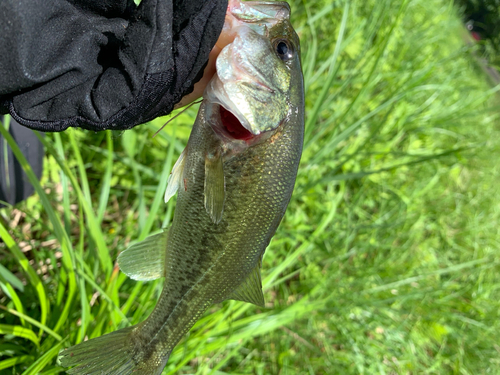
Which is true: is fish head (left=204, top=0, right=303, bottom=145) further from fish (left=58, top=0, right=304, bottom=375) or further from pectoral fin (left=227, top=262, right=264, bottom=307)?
pectoral fin (left=227, top=262, right=264, bottom=307)

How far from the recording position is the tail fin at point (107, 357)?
4.06 feet

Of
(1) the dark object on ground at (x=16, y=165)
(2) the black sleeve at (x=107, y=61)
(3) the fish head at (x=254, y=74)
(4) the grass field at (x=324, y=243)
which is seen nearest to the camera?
(2) the black sleeve at (x=107, y=61)

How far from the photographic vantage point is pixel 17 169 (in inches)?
75.3

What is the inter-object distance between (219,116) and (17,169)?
1316mm

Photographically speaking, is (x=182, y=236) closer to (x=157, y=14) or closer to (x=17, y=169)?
(x=157, y=14)

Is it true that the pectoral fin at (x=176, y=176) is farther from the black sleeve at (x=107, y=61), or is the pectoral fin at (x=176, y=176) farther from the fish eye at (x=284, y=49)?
the fish eye at (x=284, y=49)

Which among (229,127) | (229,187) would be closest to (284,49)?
(229,127)

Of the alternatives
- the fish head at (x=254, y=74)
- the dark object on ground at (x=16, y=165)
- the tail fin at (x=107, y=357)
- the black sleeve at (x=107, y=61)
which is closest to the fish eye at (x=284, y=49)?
the fish head at (x=254, y=74)

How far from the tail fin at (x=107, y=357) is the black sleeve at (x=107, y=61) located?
0.80 meters

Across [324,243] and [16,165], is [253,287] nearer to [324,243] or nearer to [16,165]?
[16,165]

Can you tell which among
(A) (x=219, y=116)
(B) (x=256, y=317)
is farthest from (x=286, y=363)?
(A) (x=219, y=116)

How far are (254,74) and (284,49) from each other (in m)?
0.19

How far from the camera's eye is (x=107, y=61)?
121 centimetres

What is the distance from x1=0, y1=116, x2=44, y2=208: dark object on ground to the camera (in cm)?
185
